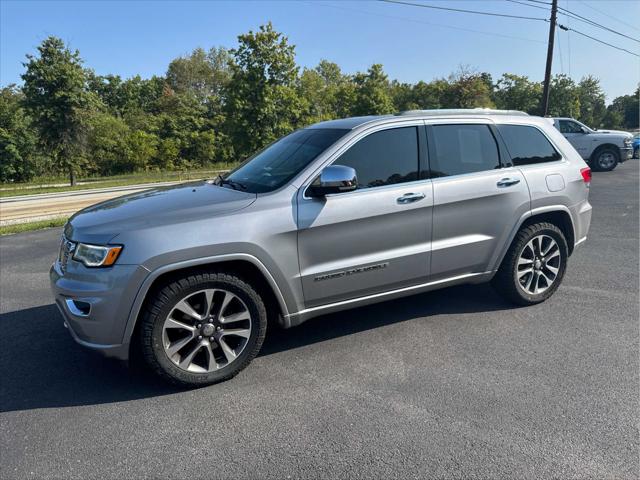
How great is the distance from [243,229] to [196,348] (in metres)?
0.89

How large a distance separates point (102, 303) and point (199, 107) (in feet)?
166

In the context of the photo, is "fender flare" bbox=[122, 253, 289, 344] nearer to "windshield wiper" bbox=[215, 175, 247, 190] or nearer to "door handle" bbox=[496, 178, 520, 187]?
"windshield wiper" bbox=[215, 175, 247, 190]

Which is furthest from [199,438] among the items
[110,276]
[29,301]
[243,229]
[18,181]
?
[18,181]

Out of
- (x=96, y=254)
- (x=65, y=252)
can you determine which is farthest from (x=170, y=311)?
(x=65, y=252)

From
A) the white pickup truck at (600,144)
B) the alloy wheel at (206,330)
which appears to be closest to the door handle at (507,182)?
the alloy wheel at (206,330)

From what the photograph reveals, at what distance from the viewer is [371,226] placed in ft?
11.3

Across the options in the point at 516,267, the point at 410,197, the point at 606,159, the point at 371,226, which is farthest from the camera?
the point at 606,159

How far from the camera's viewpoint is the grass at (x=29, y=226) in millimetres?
9580

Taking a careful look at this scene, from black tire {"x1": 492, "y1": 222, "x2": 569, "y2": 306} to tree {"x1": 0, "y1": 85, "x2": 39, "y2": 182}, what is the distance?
38920 millimetres

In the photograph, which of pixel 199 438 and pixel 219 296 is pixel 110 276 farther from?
pixel 199 438

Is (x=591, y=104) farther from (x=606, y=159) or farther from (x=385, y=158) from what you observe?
(x=385, y=158)

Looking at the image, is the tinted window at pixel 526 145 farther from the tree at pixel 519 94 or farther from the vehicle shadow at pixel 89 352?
the tree at pixel 519 94

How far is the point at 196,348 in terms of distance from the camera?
123 inches

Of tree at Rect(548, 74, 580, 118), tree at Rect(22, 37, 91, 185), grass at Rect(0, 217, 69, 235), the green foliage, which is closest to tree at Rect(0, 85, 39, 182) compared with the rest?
the green foliage
